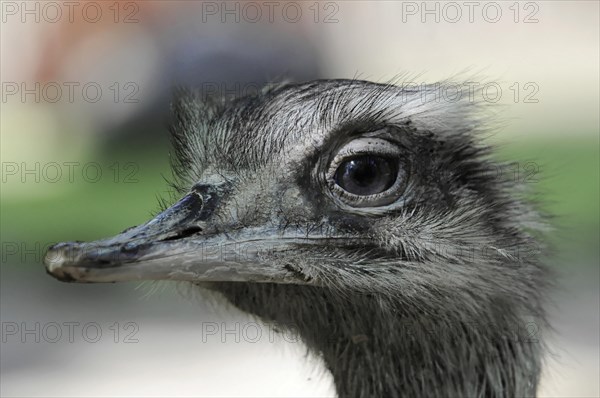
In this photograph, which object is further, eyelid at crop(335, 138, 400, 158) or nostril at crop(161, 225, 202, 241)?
eyelid at crop(335, 138, 400, 158)

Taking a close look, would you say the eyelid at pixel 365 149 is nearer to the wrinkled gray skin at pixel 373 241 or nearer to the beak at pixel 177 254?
the wrinkled gray skin at pixel 373 241

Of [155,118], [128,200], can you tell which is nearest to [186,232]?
[128,200]

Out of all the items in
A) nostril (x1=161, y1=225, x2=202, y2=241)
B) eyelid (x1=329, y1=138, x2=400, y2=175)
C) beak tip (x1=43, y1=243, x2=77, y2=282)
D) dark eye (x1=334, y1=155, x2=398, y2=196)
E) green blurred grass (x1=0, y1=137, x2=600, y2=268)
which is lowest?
beak tip (x1=43, y1=243, x2=77, y2=282)

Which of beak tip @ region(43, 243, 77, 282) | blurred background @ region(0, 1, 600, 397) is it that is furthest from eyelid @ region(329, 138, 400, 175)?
blurred background @ region(0, 1, 600, 397)

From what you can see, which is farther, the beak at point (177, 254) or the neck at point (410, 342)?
the neck at point (410, 342)

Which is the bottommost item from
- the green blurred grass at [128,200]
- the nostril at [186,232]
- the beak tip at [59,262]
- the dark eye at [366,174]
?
the beak tip at [59,262]

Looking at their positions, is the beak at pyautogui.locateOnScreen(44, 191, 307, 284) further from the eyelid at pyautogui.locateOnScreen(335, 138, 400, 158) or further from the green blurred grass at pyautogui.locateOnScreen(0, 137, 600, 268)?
the green blurred grass at pyautogui.locateOnScreen(0, 137, 600, 268)

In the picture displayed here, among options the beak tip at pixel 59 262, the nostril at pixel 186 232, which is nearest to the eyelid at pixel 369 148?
the nostril at pixel 186 232

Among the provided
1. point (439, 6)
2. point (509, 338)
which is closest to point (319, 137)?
point (509, 338)
